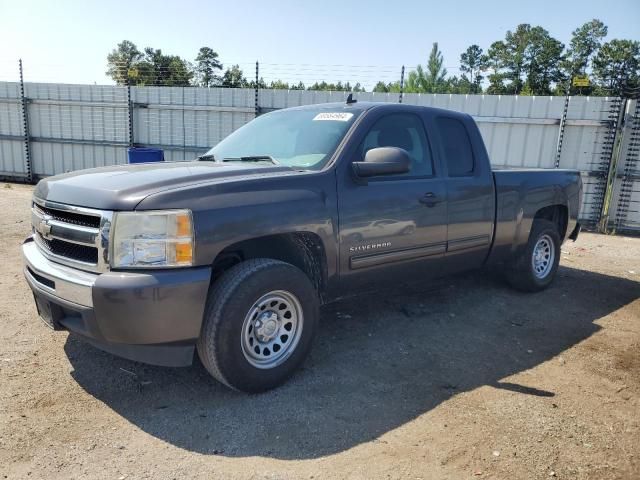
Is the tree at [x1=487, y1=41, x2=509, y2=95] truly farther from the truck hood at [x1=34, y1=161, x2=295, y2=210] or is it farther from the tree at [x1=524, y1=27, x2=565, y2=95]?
the truck hood at [x1=34, y1=161, x2=295, y2=210]

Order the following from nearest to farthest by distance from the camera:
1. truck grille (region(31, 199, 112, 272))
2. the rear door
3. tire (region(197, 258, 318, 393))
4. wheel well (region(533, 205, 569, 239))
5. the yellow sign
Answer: truck grille (region(31, 199, 112, 272)) → tire (region(197, 258, 318, 393)) → the rear door → wheel well (region(533, 205, 569, 239)) → the yellow sign

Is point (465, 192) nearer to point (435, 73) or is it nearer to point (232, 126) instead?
point (232, 126)

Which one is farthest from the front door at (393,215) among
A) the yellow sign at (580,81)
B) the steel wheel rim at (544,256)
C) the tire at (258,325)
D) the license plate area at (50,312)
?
the yellow sign at (580,81)

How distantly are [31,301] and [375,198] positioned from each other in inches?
140

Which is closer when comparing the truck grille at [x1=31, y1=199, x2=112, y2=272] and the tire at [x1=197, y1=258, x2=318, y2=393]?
the truck grille at [x1=31, y1=199, x2=112, y2=272]

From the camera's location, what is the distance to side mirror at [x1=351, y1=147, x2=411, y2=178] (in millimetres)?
3662

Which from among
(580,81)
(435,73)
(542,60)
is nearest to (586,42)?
(542,60)

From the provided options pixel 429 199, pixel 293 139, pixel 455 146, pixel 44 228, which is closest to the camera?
pixel 44 228

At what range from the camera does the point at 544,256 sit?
606 centimetres

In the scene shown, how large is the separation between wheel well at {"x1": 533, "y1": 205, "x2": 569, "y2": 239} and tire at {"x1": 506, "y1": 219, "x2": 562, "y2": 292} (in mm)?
158

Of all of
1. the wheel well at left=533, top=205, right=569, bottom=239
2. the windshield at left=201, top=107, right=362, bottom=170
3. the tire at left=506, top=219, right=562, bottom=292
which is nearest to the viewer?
the windshield at left=201, top=107, right=362, bottom=170

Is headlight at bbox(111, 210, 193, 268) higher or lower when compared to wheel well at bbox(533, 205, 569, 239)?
higher

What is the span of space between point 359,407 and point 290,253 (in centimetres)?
117

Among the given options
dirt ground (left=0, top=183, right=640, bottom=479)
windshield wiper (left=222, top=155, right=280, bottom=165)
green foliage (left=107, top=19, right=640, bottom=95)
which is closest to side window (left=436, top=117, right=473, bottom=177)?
dirt ground (left=0, top=183, right=640, bottom=479)
